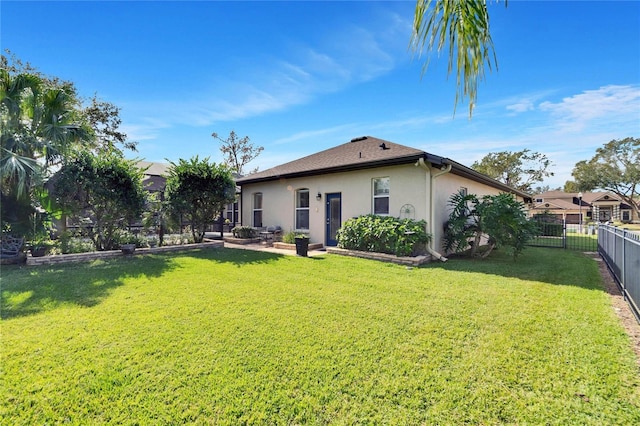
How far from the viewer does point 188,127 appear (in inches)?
691

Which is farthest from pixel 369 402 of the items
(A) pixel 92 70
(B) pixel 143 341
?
(A) pixel 92 70

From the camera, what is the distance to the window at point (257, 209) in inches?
545

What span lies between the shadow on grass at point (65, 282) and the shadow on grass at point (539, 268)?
7.09 meters

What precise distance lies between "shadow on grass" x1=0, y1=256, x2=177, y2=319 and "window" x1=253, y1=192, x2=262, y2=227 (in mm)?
6281

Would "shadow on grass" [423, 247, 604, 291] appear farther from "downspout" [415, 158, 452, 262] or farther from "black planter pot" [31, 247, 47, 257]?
"black planter pot" [31, 247, 47, 257]

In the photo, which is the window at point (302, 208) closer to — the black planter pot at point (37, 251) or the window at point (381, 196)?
Answer: the window at point (381, 196)

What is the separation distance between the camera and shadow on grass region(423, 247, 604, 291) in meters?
6.20

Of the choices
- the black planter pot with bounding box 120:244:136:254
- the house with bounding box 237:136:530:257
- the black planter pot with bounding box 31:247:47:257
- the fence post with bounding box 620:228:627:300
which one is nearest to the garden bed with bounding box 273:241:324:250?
the house with bounding box 237:136:530:257

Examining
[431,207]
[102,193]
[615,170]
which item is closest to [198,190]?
[102,193]

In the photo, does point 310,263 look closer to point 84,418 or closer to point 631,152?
point 84,418

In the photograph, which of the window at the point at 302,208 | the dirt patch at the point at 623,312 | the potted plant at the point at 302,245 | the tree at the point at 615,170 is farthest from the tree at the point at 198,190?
the tree at the point at 615,170

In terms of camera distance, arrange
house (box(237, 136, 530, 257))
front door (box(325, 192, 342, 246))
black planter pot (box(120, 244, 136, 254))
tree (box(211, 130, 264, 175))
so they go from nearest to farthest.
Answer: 1. black planter pot (box(120, 244, 136, 254))
2. house (box(237, 136, 530, 257))
3. front door (box(325, 192, 342, 246))
4. tree (box(211, 130, 264, 175))

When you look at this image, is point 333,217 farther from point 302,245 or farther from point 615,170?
point 615,170

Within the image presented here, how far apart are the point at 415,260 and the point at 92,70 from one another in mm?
13019
